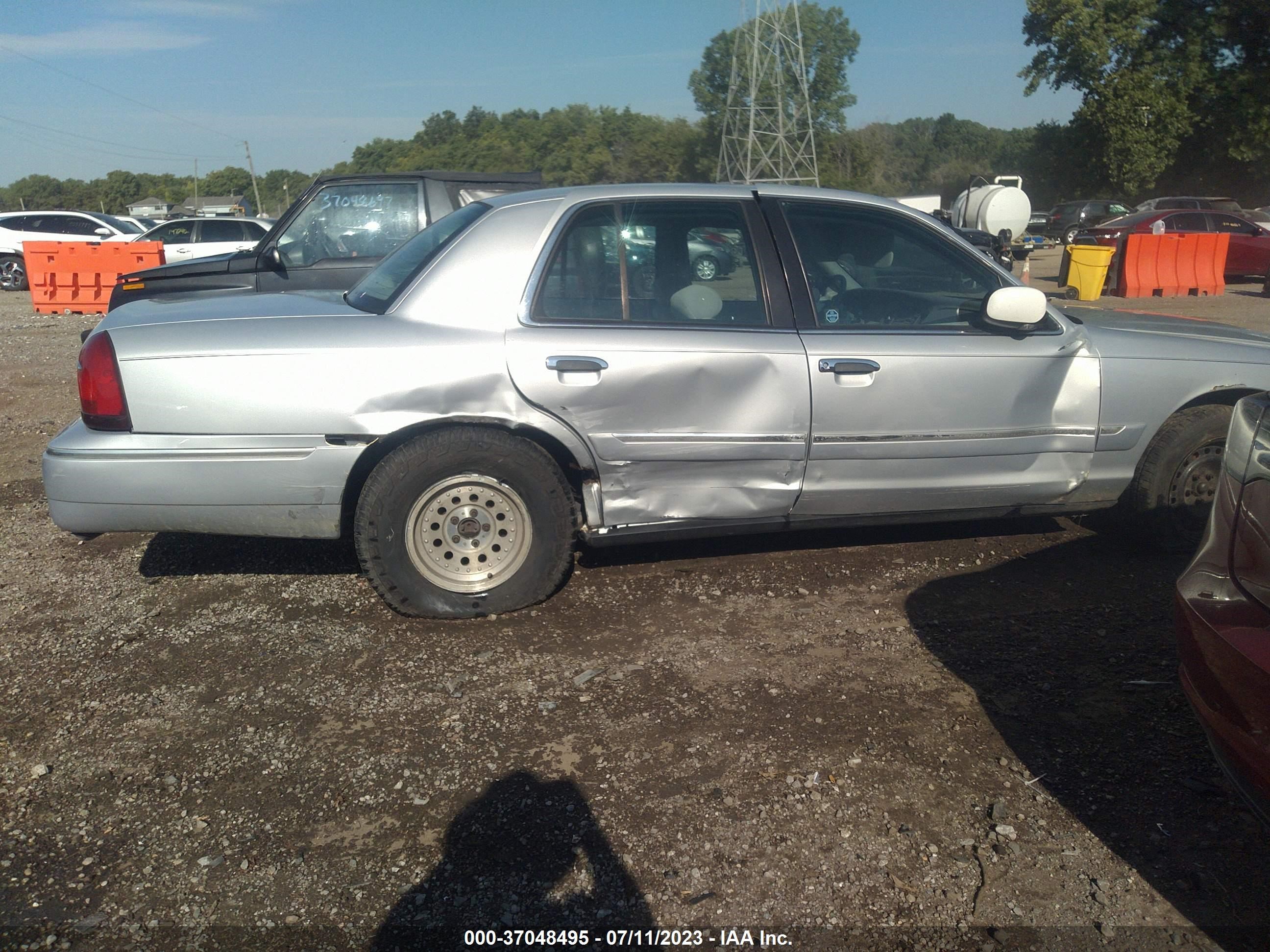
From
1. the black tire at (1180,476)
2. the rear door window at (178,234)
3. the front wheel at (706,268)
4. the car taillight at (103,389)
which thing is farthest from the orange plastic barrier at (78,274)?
the black tire at (1180,476)

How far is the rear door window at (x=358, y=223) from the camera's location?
26.3 ft

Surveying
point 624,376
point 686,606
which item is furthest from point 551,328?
point 686,606

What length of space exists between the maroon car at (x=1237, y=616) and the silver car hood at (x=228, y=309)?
2.99m

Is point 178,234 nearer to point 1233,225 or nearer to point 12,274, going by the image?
point 12,274

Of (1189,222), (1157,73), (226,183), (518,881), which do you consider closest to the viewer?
(518,881)

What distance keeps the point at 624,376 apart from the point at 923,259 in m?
1.47

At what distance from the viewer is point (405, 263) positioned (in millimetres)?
4293

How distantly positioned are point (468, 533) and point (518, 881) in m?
1.69

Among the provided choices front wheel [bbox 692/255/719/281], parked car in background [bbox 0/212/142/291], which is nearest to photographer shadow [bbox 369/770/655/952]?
front wheel [bbox 692/255/719/281]

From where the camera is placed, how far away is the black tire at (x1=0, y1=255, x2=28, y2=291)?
22266 mm

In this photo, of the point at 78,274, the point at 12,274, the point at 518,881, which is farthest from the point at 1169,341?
the point at 12,274

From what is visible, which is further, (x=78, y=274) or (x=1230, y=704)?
(x=78, y=274)

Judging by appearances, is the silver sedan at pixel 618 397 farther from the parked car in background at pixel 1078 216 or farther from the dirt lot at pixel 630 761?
the parked car in background at pixel 1078 216

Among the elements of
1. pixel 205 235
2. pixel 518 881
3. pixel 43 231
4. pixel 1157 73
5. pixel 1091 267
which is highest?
pixel 1157 73
